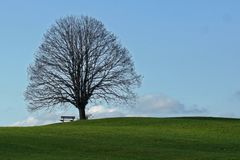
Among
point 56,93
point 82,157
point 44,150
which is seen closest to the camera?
point 82,157

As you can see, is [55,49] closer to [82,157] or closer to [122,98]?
[122,98]

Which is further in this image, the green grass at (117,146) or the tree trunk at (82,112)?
the tree trunk at (82,112)

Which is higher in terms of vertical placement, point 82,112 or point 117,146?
point 82,112

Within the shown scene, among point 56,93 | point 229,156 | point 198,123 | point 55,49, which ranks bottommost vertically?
point 229,156

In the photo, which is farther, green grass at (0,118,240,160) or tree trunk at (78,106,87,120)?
tree trunk at (78,106,87,120)

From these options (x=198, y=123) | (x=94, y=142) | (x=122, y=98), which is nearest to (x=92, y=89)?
(x=122, y=98)

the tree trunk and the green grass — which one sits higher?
the tree trunk

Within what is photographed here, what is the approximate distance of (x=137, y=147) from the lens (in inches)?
1351

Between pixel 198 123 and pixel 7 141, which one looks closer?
pixel 7 141

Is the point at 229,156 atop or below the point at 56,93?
below

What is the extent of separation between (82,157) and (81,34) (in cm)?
4197

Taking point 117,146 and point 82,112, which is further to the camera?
point 82,112

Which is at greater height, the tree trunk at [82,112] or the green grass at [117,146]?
the tree trunk at [82,112]

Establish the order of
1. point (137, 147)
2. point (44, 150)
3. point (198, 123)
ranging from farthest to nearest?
point (198, 123)
point (137, 147)
point (44, 150)
